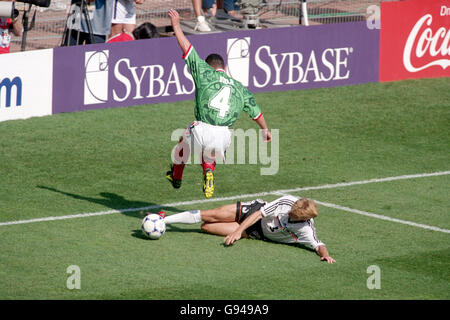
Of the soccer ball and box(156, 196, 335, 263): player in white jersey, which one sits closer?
box(156, 196, 335, 263): player in white jersey

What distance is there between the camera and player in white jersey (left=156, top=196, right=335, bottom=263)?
11055 millimetres

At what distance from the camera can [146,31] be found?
1847cm

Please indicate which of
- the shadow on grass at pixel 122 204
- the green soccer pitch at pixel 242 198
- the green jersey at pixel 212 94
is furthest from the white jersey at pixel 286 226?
the shadow on grass at pixel 122 204

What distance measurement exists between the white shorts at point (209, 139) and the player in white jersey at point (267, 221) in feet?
2.66

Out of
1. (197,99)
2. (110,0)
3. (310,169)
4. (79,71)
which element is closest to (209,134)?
(197,99)

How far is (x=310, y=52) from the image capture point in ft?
64.4

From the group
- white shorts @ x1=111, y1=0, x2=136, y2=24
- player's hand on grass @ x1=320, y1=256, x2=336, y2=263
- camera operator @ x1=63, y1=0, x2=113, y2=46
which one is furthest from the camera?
white shorts @ x1=111, y1=0, x2=136, y2=24

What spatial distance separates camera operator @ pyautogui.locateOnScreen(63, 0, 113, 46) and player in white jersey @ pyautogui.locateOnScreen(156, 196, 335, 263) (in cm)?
777

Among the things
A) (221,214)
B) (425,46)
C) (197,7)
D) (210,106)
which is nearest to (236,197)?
(221,214)

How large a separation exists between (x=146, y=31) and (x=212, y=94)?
7.01m

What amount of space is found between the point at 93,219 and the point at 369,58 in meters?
10.1

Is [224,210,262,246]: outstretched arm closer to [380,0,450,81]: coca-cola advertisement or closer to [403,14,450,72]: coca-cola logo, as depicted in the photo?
Answer: [380,0,450,81]: coca-cola advertisement

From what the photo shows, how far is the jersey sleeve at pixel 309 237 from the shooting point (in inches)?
442

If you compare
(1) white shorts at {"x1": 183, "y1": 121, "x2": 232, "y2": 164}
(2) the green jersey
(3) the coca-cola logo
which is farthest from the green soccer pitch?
(2) the green jersey
